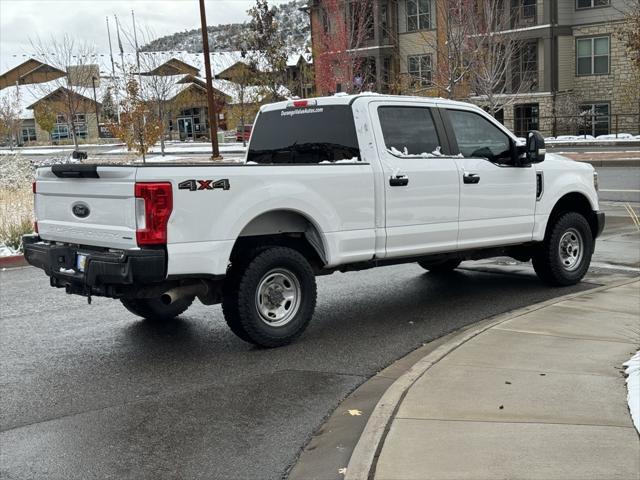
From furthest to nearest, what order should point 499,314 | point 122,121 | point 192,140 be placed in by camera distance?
1. point 192,140
2. point 122,121
3. point 499,314

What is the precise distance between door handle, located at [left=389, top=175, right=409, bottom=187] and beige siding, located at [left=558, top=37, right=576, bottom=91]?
114 ft

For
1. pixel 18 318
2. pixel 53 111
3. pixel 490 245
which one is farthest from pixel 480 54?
pixel 53 111

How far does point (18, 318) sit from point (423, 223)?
4293mm

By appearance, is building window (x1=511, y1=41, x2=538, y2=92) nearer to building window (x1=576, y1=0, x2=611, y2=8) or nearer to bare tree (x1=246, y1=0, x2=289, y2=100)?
building window (x1=576, y1=0, x2=611, y2=8)

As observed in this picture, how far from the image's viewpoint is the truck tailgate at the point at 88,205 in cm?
→ 573

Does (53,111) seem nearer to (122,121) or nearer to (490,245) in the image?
(122,121)

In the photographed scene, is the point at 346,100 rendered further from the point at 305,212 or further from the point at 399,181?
the point at 305,212

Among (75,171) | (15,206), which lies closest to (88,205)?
(75,171)

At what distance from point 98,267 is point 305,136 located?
264 cm

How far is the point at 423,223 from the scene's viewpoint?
7.31 metres

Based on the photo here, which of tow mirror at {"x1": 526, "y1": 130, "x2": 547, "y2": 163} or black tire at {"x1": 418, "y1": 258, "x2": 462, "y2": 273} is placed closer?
tow mirror at {"x1": 526, "y1": 130, "x2": 547, "y2": 163}

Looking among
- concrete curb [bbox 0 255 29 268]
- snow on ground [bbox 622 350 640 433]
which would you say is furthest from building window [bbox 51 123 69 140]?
snow on ground [bbox 622 350 640 433]

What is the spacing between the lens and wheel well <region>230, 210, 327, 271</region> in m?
6.51

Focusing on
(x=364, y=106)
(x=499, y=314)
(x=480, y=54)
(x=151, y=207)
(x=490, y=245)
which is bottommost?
(x=499, y=314)
